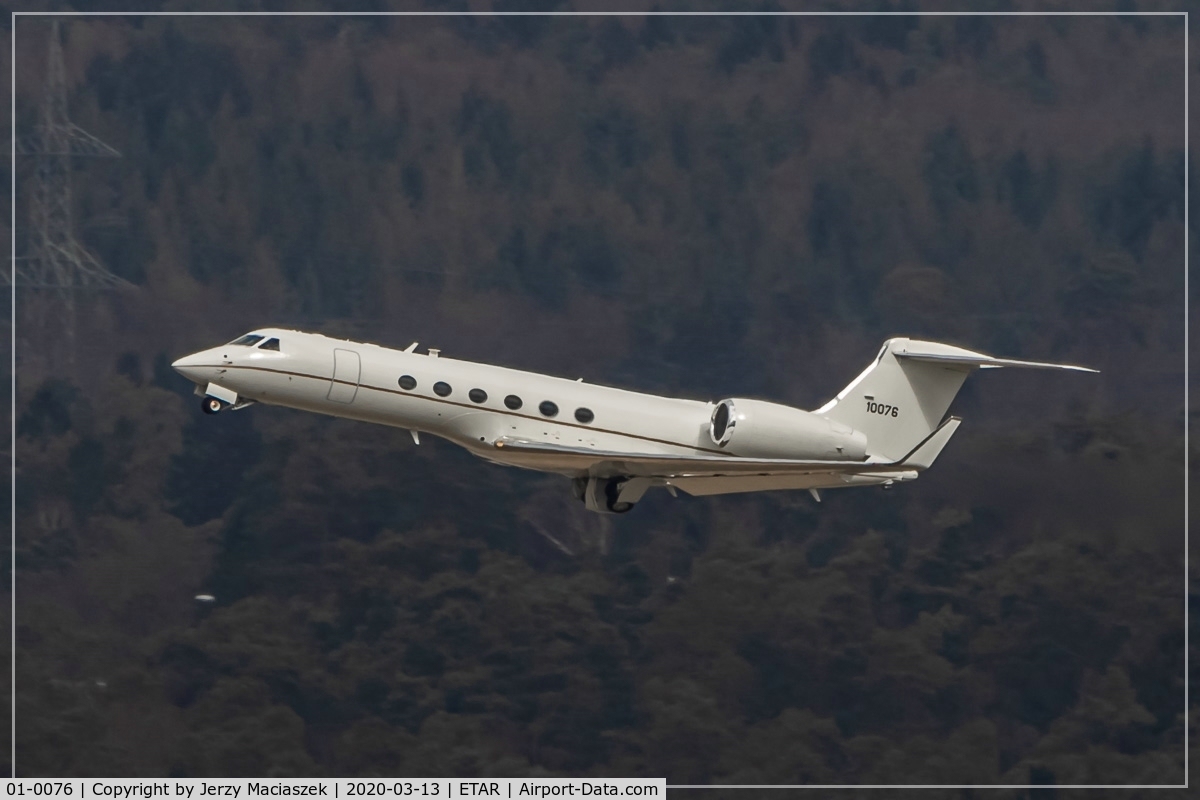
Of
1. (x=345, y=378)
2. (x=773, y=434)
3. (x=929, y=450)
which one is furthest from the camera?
(x=773, y=434)

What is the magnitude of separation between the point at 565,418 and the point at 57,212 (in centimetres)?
2261

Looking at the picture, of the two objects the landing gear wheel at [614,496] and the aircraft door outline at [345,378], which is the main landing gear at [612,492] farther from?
the aircraft door outline at [345,378]

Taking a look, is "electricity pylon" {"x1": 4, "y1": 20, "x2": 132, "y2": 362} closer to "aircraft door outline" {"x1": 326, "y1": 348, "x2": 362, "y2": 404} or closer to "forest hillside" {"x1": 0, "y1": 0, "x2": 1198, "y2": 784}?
"forest hillside" {"x1": 0, "y1": 0, "x2": 1198, "y2": 784}

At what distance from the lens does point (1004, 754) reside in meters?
33.6

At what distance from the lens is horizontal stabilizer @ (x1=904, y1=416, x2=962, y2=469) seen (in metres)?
21.4

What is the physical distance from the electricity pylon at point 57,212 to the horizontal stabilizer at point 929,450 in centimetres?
2279

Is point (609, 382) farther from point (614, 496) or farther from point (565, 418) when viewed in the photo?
point (565, 418)

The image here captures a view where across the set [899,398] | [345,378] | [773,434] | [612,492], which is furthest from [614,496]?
[899,398]

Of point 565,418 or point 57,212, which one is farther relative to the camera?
point 57,212

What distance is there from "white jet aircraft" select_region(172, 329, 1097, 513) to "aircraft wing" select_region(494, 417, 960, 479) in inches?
0.8

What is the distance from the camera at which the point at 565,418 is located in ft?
72.0

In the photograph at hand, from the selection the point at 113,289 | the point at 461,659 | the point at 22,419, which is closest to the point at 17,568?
the point at 22,419

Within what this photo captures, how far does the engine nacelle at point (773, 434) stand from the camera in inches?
880

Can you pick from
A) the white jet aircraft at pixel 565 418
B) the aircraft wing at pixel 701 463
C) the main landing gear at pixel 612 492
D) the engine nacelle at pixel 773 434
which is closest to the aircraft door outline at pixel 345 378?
the white jet aircraft at pixel 565 418
